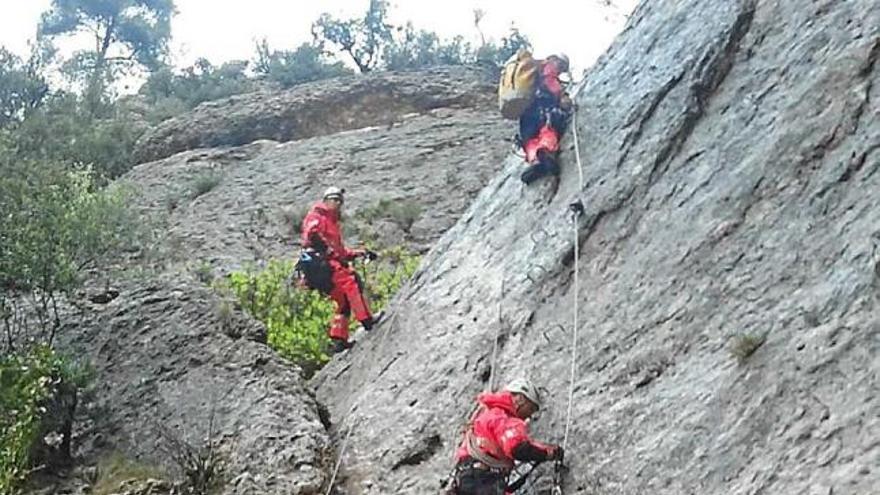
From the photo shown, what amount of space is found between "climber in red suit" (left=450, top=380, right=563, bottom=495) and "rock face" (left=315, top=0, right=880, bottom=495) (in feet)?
1.00

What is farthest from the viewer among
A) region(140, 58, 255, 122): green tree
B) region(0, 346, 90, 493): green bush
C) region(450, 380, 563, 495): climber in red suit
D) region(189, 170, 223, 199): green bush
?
region(140, 58, 255, 122): green tree

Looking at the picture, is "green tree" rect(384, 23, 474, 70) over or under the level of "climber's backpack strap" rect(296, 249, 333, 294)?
over

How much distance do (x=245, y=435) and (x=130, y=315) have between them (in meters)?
3.07

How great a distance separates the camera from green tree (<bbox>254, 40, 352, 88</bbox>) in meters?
33.3

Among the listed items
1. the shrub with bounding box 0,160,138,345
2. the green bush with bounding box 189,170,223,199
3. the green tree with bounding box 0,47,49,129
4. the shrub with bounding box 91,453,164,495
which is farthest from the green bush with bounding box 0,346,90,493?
the green tree with bounding box 0,47,49,129

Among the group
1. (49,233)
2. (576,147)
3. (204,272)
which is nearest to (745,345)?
(576,147)

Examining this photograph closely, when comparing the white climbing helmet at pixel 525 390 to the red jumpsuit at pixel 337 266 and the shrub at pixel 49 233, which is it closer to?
the red jumpsuit at pixel 337 266

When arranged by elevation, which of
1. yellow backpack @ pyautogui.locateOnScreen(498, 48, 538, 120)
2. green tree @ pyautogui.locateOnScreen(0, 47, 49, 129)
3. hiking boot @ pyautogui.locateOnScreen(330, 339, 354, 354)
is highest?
green tree @ pyautogui.locateOnScreen(0, 47, 49, 129)

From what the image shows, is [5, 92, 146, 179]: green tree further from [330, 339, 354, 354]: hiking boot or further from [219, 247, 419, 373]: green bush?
[330, 339, 354, 354]: hiking boot

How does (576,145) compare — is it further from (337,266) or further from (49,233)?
(49,233)

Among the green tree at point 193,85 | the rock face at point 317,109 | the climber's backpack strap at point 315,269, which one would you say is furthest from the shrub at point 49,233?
the green tree at point 193,85

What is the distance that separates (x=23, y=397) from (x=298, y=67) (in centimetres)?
2407

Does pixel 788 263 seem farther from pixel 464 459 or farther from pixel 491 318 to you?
pixel 491 318

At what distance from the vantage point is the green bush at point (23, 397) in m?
9.76
